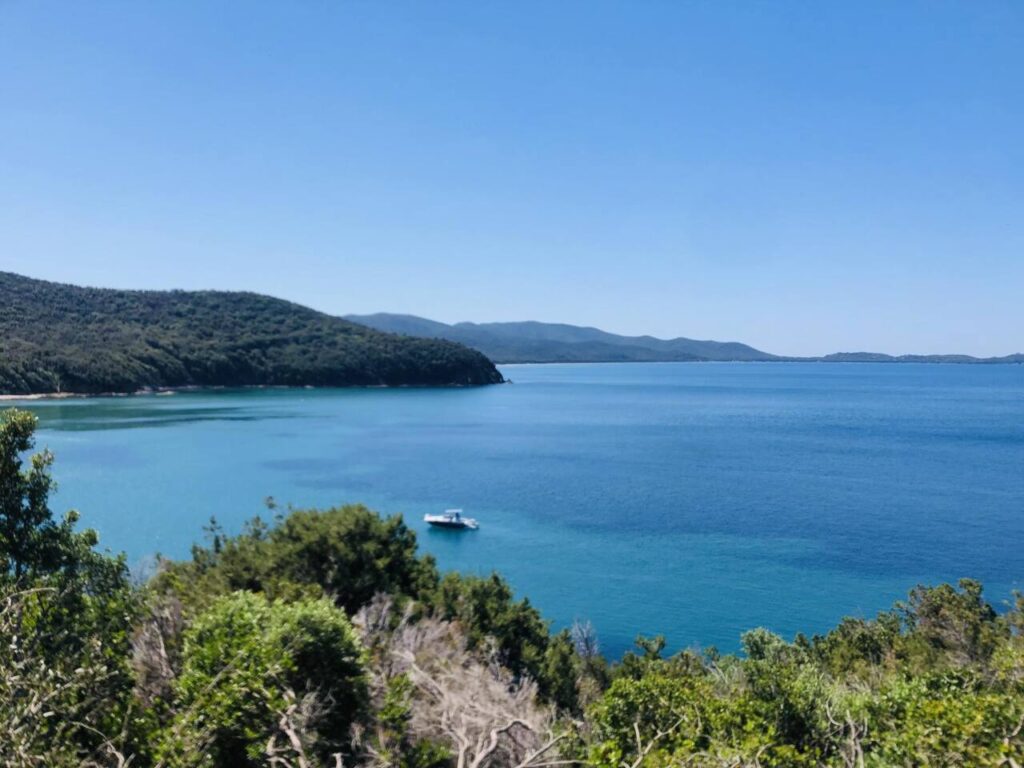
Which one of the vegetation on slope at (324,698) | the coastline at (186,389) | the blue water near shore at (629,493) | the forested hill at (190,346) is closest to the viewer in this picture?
the vegetation on slope at (324,698)

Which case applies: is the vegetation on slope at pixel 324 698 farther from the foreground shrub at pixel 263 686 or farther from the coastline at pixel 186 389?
the coastline at pixel 186 389

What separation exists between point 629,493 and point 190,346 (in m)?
99.4

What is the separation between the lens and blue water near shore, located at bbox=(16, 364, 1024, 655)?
97.6 ft

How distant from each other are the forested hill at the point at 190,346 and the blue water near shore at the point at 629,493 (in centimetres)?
840

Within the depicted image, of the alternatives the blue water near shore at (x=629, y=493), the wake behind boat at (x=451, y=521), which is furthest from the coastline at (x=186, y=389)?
the wake behind boat at (x=451, y=521)

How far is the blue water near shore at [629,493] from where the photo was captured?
2975 centimetres

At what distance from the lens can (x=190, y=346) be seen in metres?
121

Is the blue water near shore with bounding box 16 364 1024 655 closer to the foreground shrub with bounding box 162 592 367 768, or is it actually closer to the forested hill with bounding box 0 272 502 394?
the forested hill with bounding box 0 272 502 394

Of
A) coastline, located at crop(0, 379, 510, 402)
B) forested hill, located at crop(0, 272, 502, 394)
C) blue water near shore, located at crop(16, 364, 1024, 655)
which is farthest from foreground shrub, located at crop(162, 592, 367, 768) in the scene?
forested hill, located at crop(0, 272, 502, 394)

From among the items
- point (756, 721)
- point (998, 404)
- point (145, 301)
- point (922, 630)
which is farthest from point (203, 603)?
point (145, 301)

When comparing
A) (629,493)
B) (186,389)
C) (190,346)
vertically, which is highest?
(190,346)

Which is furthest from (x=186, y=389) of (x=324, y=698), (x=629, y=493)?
(x=324, y=698)

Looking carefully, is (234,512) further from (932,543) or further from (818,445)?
(818,445)

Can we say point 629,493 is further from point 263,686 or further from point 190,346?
point 190,346
